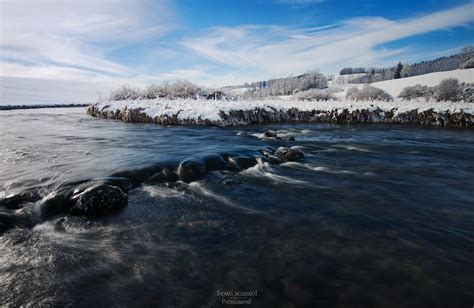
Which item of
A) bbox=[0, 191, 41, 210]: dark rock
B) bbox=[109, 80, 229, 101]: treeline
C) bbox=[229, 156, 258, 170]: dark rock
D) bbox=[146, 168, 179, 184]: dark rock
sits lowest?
bbox=[0, 191, 41, 210]: dark rock

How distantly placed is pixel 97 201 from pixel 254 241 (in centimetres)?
332

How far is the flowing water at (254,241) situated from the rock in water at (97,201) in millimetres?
222

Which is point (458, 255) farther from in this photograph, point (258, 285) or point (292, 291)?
point (258, 285)

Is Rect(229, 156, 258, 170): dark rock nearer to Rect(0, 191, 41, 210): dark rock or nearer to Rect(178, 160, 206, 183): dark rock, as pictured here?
Rect(178, 160, 206, 183): dark rock

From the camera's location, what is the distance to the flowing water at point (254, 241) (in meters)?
3.39

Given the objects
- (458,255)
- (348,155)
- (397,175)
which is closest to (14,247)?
(458,255)

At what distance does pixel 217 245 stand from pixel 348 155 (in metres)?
8.82

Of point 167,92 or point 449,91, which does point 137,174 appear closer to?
point 167,92

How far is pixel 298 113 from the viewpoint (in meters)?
23.9

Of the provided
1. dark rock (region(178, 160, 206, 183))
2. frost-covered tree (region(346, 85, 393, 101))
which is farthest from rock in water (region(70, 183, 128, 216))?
frost-covered tree (region(346, 85, 393, 101))

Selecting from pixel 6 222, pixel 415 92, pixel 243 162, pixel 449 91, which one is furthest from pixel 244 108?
pixel 415 92

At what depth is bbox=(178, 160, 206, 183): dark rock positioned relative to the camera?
792 centimetres

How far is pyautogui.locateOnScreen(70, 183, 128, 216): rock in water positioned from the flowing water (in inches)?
8.7

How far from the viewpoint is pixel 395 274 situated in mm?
3750
